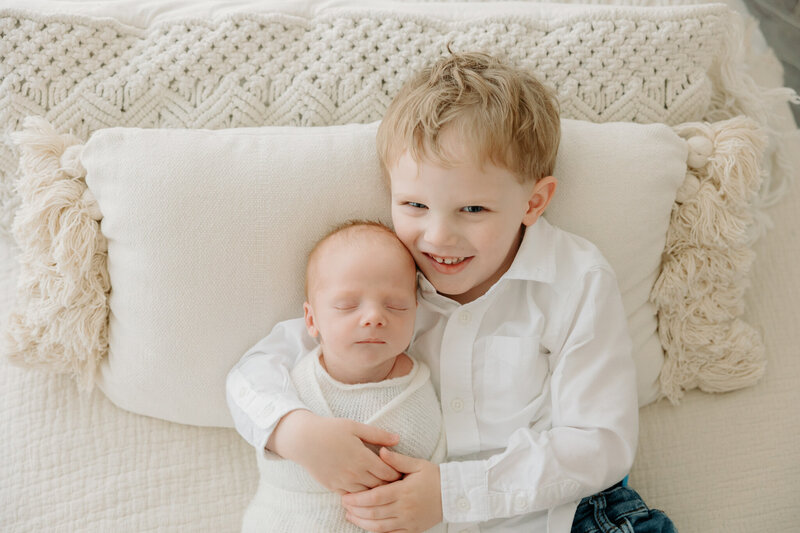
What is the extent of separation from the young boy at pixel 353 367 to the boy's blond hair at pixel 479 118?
18cm

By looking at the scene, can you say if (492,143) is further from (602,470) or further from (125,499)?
(125,499)

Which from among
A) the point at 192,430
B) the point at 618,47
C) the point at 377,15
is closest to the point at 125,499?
the point at 192,430

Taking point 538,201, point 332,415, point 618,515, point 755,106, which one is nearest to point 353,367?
point 332,415

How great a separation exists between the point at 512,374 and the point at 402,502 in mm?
299

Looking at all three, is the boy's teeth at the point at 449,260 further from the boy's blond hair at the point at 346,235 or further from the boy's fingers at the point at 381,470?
the boy's fingers at the point at 381,470

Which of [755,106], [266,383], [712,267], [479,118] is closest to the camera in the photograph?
[479,118]

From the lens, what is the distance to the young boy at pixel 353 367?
45.9 inches

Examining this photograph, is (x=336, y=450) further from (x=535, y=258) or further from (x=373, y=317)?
(x=535, y=258)

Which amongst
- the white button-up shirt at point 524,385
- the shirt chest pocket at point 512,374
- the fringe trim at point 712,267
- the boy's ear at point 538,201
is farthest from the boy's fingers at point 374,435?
the fringe trim at point 712,267

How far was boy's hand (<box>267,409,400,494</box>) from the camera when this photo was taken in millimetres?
1135

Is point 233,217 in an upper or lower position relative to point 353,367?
upper

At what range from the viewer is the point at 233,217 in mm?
1256

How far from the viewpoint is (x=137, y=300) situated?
1.27m

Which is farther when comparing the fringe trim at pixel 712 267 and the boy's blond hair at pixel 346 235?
the fringe trim at pixel 712 267
